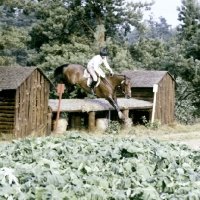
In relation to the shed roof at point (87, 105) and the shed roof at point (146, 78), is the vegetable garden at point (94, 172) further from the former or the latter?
the shed roof at point (146, 78)

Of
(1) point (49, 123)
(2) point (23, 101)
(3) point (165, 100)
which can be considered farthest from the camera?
(3) point (165, 100)

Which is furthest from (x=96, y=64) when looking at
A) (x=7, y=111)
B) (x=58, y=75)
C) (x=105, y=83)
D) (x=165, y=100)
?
(x=165, y=100)

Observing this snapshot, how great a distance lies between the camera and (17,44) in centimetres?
1825

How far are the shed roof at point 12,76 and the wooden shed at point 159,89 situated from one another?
870 centimetres

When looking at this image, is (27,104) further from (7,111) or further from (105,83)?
(105,83)

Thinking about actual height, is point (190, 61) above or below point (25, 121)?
above

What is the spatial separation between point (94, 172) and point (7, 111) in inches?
434

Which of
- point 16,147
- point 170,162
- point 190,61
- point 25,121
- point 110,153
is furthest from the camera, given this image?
point 190,61

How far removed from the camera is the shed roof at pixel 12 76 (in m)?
15.7

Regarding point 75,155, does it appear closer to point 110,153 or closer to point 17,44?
point 110,153

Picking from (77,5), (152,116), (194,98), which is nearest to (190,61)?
(194,98)

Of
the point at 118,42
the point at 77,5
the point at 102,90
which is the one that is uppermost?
the point at 77,5

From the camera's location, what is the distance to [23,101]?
A: 16.3 meters

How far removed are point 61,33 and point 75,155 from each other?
846 inches
